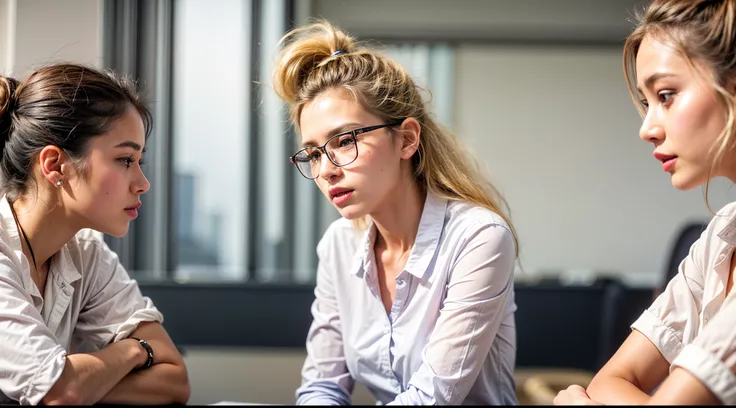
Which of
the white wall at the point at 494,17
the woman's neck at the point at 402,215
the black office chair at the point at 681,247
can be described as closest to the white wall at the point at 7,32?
the woman's neck at the point at 402,215

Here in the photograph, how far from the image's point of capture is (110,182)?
Answer: 155 centimetres

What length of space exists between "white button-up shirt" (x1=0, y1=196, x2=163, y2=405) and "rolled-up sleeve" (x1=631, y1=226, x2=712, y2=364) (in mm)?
1046

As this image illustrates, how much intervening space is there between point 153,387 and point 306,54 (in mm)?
849

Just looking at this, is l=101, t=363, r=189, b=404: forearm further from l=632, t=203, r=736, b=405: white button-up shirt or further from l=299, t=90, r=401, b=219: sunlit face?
l=632, t=203, r=736, b=405: white button-up shirt

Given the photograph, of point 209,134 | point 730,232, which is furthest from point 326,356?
point 209,134

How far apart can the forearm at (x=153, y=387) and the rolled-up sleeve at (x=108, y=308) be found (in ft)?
0.38

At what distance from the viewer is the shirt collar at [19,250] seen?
1500mm

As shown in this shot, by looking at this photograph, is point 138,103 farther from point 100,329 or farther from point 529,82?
point 529,82

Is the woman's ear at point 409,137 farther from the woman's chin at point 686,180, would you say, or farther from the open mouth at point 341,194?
the woman's chin at point 686,180

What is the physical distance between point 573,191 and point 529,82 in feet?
2.76

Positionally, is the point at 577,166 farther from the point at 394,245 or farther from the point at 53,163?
the point at 53,163

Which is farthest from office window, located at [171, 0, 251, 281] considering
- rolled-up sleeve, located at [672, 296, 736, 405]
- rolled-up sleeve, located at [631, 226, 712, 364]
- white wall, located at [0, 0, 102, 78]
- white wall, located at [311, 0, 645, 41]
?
rolled-up sleeve, located at [672, 296, 736, 405]

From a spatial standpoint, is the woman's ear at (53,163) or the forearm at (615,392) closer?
the forearm at (615,392)

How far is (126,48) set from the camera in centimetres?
317
